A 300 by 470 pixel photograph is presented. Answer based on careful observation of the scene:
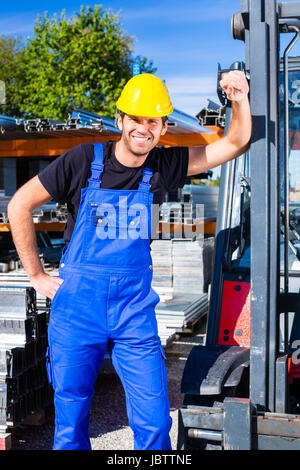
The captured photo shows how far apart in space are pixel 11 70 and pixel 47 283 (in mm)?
28892

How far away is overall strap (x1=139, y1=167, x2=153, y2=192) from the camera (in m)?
2.65

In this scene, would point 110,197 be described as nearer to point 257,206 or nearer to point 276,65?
point 257,206

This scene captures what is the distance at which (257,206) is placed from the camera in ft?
7.52

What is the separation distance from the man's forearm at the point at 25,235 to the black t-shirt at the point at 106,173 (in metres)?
0.18

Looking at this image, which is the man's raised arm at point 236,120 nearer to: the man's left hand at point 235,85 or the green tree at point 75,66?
the man's left hand at point 235,85

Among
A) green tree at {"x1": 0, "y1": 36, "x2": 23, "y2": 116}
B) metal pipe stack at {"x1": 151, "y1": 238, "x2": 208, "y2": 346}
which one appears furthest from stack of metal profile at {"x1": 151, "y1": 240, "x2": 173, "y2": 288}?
green tree at {"x1": 0, "y1": 36, "x2": 23, "y2": 116}

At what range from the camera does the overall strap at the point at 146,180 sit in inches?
104

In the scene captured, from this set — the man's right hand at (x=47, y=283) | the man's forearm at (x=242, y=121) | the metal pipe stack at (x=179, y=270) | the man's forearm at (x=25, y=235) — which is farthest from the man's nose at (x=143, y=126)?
the metal pipe stack at (x=179, y=270)
